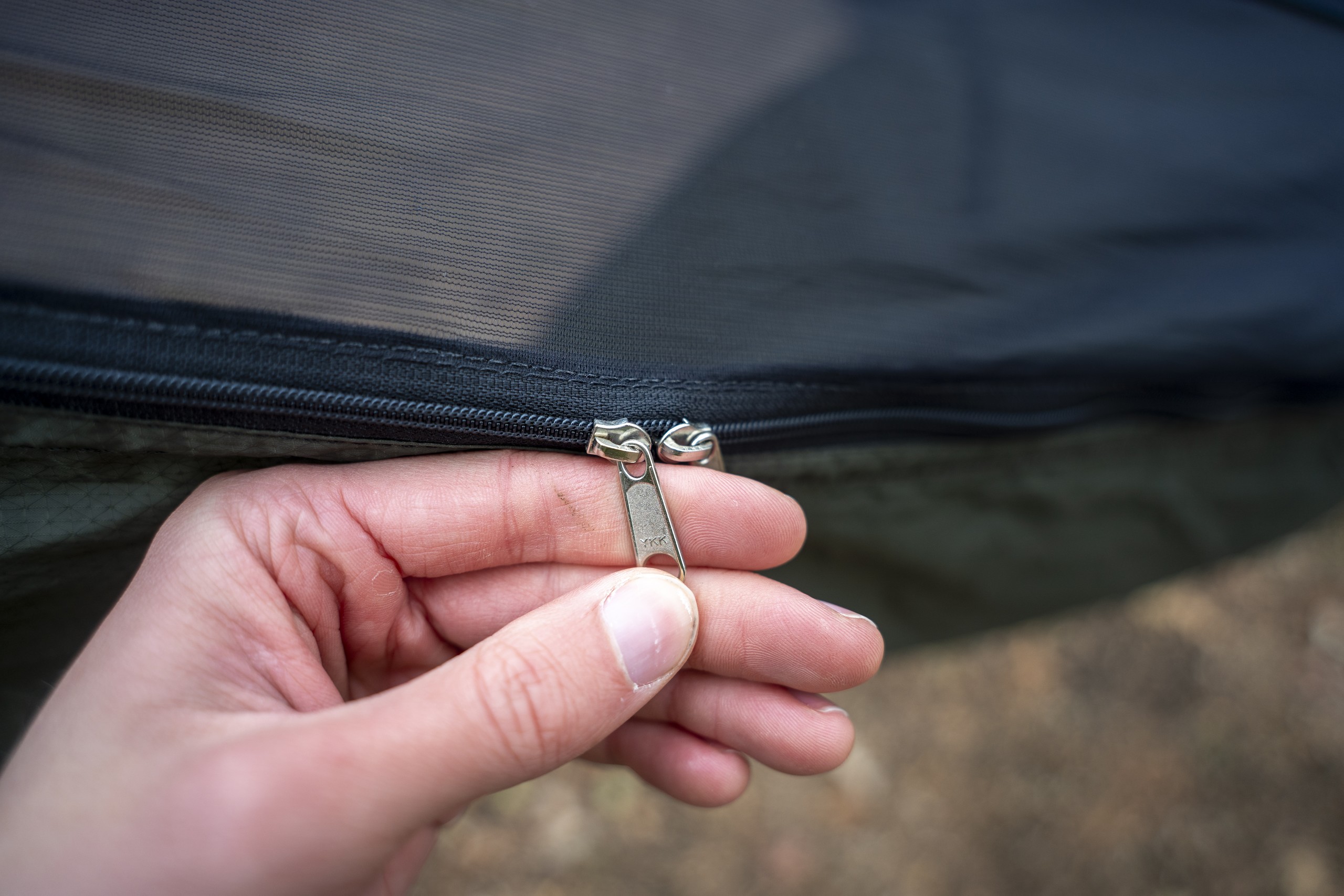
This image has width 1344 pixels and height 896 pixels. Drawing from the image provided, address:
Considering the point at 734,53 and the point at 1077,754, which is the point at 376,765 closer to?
the point at 734,53

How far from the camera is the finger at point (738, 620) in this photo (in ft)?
3.09

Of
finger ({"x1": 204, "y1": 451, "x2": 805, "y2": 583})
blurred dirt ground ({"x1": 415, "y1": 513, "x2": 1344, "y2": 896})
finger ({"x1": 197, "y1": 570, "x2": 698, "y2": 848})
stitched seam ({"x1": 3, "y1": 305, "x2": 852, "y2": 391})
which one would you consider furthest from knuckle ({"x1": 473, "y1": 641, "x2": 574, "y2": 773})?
blurred dirt ground ({"x1": 415, "y1": 513, "x2": 1344, "y2": 896})

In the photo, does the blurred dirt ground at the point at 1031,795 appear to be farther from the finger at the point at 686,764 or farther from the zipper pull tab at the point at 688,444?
the zipper pull tab at the point at 688,444

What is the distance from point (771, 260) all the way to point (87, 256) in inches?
28.7

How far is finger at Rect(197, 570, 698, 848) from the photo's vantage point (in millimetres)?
681

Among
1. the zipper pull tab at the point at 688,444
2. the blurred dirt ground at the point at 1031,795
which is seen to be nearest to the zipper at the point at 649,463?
the zipper pull tab at the point at 688,444

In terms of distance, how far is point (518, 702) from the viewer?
743mm

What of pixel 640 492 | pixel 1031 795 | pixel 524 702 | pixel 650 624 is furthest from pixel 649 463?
pixel 1031 795

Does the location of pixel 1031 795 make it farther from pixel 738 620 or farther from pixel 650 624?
pixel 650 624

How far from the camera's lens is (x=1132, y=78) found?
4.08 ft

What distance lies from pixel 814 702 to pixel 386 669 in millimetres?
577

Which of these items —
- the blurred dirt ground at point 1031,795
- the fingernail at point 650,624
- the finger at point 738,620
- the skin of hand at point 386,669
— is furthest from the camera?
the blurred dirt ground at point 1031,795

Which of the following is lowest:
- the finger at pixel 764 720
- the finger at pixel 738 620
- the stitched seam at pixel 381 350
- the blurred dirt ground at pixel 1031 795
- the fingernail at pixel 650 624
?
the blurred dirt ground at pixel 1031 795

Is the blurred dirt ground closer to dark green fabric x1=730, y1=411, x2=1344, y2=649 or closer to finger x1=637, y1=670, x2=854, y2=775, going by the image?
dark green fabric x1=730, y1=411, x2=1344, y2=649
